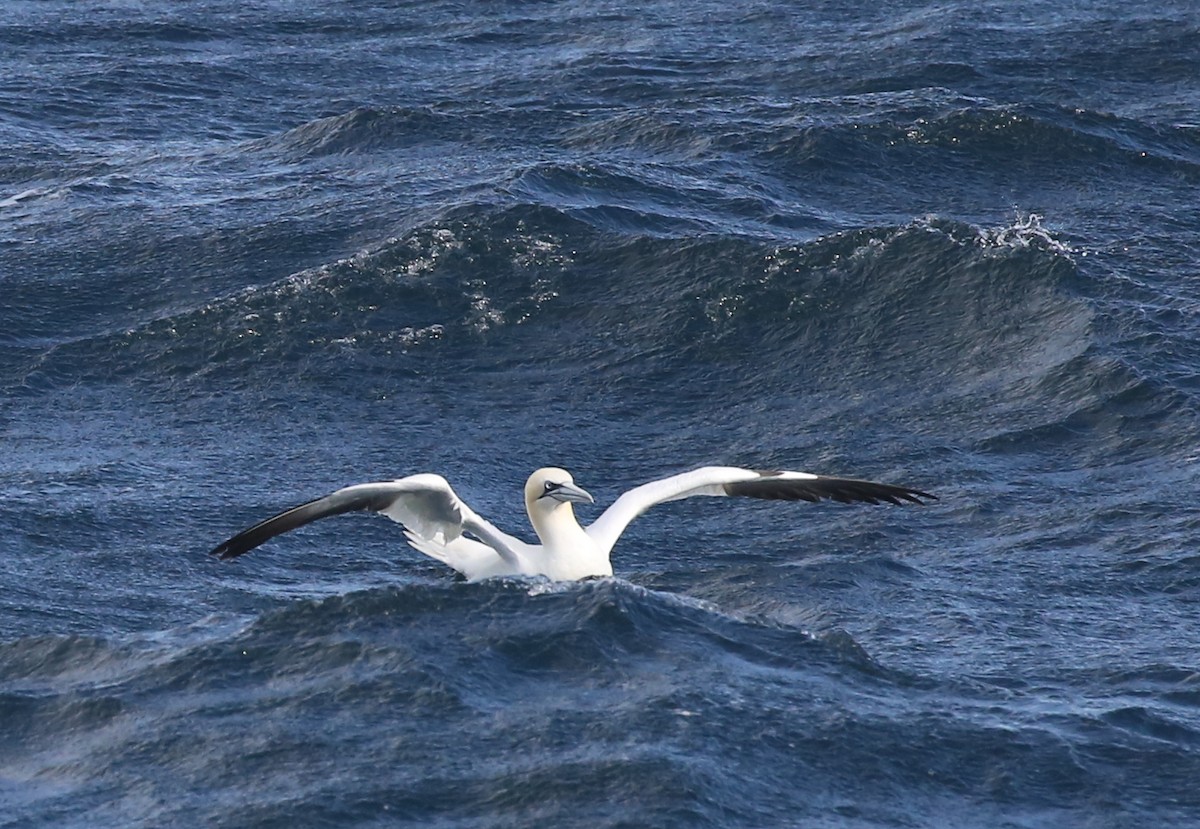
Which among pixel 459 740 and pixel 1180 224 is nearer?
pixel 459 740

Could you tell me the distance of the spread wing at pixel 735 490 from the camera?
433 inches

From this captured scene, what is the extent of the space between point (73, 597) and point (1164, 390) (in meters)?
6.89

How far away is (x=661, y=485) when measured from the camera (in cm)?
1103

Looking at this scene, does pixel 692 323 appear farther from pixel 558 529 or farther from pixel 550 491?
pixel 558 529

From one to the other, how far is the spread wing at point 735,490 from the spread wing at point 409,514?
0.53 metres

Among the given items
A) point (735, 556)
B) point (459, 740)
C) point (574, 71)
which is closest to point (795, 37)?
point (574, 71)

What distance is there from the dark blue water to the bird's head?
0.57m

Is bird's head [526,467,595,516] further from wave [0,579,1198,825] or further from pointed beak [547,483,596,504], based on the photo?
wave [0,579,1198,825]

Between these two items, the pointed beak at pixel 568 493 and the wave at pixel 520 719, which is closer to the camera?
the wave at pixel 520 719

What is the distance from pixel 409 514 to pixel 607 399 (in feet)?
12.8

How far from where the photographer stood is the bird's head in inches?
430

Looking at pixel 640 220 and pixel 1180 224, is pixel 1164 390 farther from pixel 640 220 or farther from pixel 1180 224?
pixel 640 220

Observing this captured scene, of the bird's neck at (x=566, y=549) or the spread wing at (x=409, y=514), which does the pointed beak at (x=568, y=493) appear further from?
the spread wing at (x=409, y=514)

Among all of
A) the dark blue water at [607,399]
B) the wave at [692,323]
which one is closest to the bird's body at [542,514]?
the dark blue water at [607,399]
